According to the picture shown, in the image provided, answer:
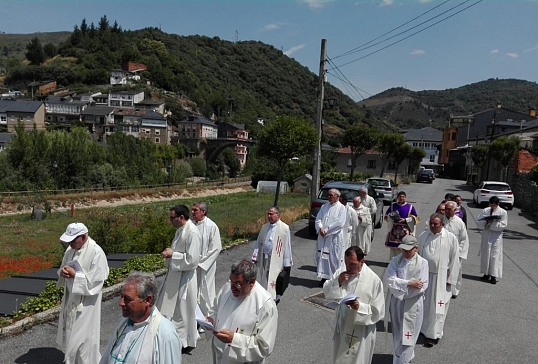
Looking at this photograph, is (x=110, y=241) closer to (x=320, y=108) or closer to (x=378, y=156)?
(x=320, y=108)

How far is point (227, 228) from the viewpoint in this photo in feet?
48.2

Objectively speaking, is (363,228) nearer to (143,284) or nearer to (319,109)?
(319,109)

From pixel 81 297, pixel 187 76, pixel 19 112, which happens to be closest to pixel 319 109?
pixel 81 297

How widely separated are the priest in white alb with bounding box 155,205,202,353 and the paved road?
358mm

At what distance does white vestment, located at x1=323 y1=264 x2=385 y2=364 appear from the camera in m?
4.12

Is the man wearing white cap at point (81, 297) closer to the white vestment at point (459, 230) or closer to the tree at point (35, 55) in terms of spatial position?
the white vestment at point (459, 230)

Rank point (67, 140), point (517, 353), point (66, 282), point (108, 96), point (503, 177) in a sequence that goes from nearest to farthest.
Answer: point (66, 282) < point (517, 353) < point (503, 177) < point (67, 140) < point (108, 96)

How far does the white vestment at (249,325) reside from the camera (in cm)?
326

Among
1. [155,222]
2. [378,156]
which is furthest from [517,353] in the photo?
[378,156]

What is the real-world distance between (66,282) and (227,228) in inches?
392

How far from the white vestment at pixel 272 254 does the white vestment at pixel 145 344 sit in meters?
3.85

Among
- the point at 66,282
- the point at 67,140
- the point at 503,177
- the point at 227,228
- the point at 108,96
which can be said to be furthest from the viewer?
the point at 108,96

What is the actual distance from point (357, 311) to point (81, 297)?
9.65ft

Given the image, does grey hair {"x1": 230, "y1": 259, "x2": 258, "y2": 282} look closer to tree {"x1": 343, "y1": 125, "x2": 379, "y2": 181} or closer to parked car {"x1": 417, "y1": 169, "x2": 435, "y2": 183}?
tree {"x1": 343, "y1": 125, "x2": 379, "y2": 181}
